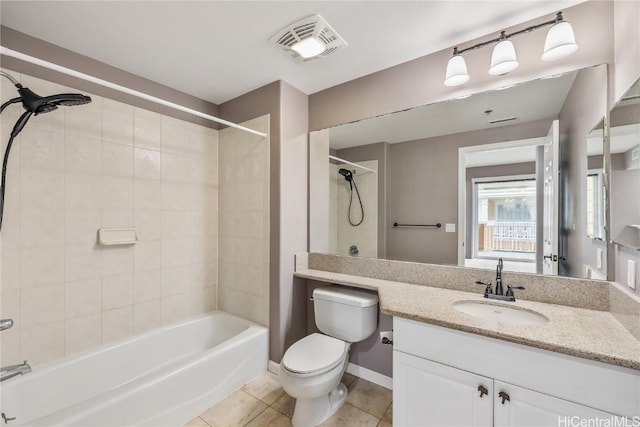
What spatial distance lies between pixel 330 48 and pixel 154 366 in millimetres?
2585

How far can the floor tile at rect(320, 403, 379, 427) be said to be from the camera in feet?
5.40

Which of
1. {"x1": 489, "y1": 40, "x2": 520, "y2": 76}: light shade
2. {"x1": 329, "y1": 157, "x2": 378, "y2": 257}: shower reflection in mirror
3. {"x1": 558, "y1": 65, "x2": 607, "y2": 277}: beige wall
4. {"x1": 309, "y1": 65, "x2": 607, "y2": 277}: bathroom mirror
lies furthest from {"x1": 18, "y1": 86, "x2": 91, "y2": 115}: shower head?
{"x1": 558, "y1": 65, "x2": 607, "y2": 277}: beige wall

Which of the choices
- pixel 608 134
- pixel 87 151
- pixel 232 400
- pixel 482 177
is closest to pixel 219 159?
pixel 87 151

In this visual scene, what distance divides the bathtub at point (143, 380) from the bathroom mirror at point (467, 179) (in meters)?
1.05

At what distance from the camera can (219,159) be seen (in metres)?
2.61

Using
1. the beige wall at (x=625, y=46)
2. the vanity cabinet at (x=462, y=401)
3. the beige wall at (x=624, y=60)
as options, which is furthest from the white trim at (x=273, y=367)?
the beige wall at (x=625, y=46)

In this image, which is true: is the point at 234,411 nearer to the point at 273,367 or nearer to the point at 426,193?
the point at 273,367

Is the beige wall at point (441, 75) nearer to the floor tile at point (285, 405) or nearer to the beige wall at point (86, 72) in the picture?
the beige wall at point (86, 72)

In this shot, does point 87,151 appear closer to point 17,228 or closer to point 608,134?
point 17,228

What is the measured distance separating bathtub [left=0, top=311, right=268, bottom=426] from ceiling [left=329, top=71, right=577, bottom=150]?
1.75 metres

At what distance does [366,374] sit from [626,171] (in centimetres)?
192

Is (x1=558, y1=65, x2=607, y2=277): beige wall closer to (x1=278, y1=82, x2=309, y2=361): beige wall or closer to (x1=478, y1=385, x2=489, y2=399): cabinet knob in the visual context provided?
(x1=478, y1=385, x2=489, y2=399): cabinet knob

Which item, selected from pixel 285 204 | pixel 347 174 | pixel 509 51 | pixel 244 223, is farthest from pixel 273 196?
pixel 509 51

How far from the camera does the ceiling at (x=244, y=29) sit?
141 centimetres
